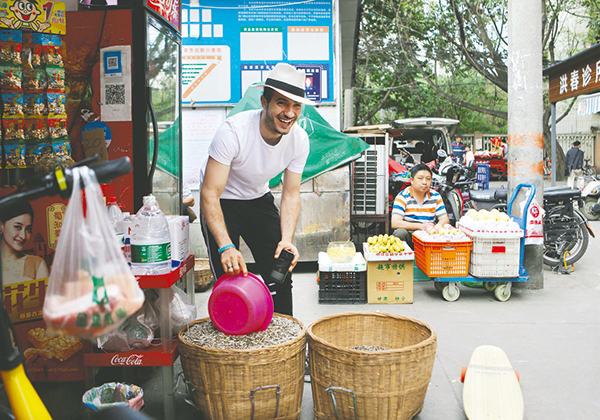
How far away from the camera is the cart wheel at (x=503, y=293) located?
5.34m

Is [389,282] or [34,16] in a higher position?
[34,16]

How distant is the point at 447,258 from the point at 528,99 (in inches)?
83.1

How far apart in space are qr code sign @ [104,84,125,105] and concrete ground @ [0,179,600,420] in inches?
72.5

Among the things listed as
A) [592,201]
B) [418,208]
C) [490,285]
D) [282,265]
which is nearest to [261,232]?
[282,265]

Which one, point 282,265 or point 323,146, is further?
point 323,146

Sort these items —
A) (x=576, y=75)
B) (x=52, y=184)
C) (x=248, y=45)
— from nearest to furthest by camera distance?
(x=52, y=184) < (x=248, y=45) < (x=576, y=75)

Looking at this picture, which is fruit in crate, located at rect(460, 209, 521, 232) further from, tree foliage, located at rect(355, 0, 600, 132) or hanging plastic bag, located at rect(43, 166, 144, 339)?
tree foliage, located at rect(355, 0, 600, 132)

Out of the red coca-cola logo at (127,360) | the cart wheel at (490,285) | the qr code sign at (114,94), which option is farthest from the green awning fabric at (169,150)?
the cart wheel at (490,285)

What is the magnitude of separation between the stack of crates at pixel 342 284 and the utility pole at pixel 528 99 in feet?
6.46

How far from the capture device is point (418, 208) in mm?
6066

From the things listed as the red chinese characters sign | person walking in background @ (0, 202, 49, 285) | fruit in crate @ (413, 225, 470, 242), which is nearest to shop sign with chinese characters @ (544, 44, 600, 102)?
fruit in crate @ (413, 225, 470, 242)

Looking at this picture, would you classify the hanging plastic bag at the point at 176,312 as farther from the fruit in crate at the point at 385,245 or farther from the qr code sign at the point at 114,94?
the fruit in crate at the point at 385,245

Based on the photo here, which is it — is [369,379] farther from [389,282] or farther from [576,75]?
[576,75]

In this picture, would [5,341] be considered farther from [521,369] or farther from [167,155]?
[521,369]
